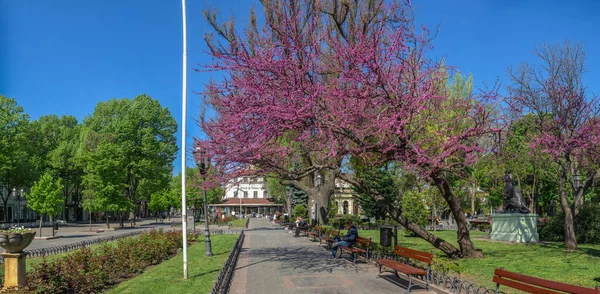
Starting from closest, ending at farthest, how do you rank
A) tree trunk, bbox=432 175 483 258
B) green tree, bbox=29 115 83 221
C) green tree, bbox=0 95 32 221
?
tree trunk, bbox=432 175 483 258 < green tree, bbox=0 95 32 221 < green tree, bbox=29 115 83 221

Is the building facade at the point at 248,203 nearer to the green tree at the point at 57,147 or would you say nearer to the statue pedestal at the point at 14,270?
the green tree at the point at 57,147

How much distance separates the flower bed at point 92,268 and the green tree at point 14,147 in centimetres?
2325

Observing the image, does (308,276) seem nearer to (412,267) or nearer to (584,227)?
(412,267)

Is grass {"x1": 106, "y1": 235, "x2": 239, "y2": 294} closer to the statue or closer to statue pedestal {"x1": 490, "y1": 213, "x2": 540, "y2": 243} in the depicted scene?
statue pedestal {"x1": 490, "y1": 213, "x2": 540, "y2": 243}

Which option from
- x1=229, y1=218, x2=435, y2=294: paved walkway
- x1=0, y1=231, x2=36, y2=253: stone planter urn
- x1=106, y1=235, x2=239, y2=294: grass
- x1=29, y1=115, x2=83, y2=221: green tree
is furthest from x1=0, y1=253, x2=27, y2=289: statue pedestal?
x1=29, y1=115, x2=83, y2=221: green tree

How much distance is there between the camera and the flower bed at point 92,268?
9519 mm

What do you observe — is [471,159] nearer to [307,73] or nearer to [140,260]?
[307,73]

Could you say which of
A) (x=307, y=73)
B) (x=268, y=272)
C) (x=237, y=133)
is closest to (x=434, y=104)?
(x=307, y=73)

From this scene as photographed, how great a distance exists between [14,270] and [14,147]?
116 feet

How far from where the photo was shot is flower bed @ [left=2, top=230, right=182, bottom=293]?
375 inches

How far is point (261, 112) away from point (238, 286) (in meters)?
4.37

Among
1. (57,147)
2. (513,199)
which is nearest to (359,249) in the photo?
(513,199)

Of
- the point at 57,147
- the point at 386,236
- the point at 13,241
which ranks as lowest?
the point at 386,236

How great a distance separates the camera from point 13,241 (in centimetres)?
928
